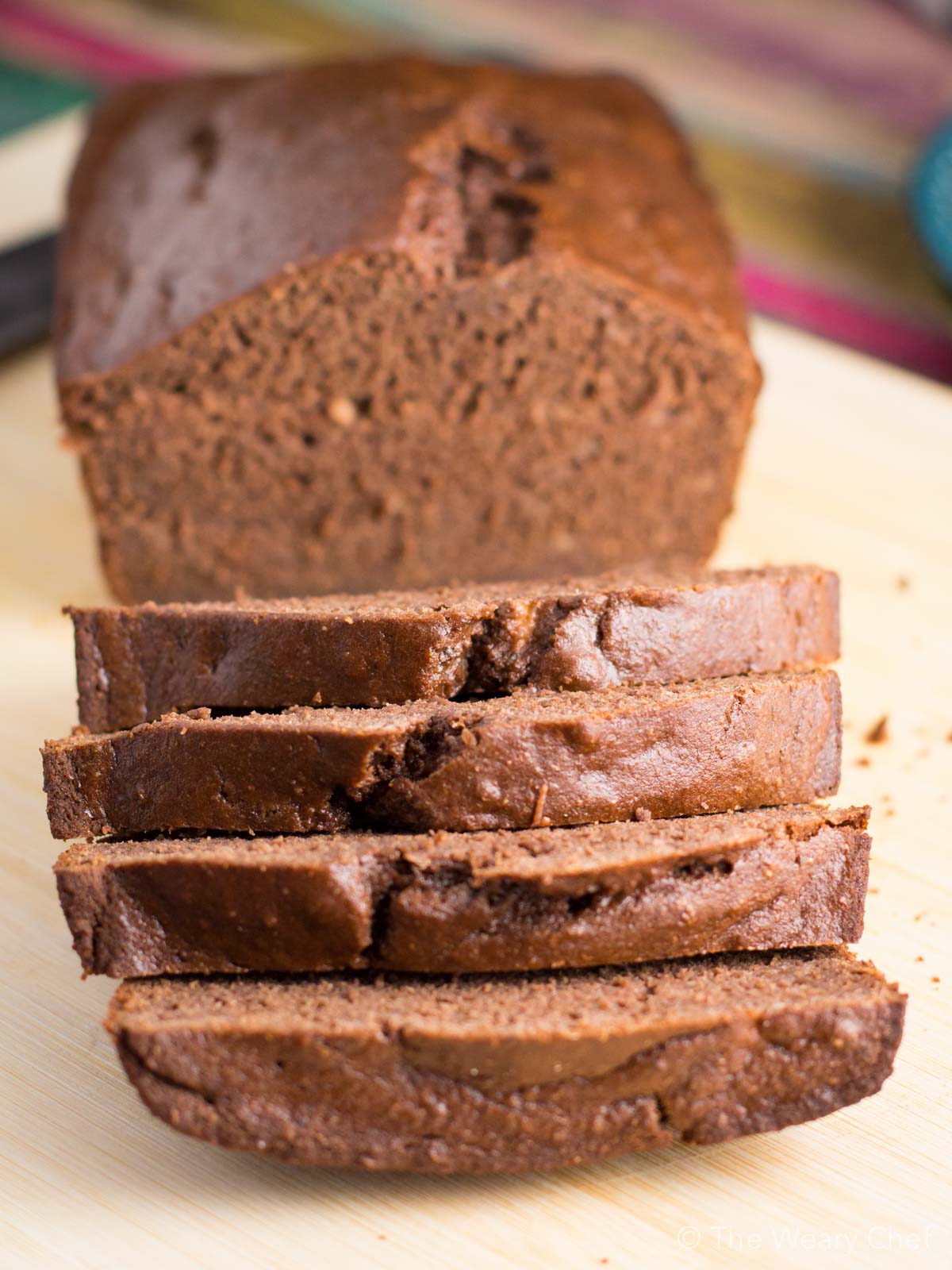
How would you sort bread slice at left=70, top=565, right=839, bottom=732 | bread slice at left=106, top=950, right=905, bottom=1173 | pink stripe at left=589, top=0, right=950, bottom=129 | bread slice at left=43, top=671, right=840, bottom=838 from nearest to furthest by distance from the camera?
bread slice at left=106, top=950, right=905, bottom=1173, bread slice at left=43, top=671, right=840, bottom=838, bread slice at left=70, top=565, right=839, bottom=732, pink stripe at left=589, top=0, right=950, bottom=129

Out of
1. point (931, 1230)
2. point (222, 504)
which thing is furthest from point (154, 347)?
point (931, 1230)

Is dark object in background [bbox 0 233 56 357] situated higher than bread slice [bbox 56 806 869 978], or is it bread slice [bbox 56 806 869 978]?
dark object in background [bbox 0 233 56 357]

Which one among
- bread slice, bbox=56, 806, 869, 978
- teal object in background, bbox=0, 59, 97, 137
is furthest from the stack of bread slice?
teal object in background, bbox=0, 59, 97, 137

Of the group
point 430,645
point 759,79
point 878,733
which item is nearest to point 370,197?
point 430,645

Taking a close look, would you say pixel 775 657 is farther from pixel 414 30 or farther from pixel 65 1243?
pixel 414 30

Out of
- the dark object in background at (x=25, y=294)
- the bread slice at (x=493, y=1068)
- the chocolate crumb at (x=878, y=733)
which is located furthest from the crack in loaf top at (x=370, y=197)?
the bread slice at (x=493, y=1068)

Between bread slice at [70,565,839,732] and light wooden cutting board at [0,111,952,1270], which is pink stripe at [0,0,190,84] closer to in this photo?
light wooden cutting board at [0,111,952,1270]
